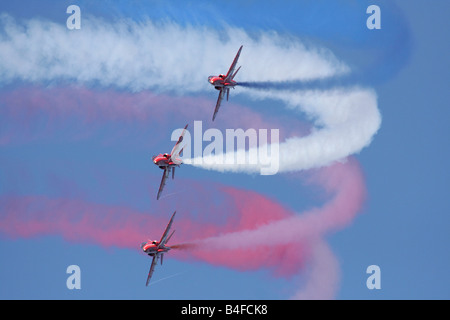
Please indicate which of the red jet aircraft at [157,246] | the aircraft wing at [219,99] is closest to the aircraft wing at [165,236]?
the red jet aircraft at [157,246]

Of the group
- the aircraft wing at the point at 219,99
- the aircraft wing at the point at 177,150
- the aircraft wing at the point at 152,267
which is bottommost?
the aircraft wing at the point at 152,267

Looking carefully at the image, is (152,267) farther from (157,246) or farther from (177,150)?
(177,150)

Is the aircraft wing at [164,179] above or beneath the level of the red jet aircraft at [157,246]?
above

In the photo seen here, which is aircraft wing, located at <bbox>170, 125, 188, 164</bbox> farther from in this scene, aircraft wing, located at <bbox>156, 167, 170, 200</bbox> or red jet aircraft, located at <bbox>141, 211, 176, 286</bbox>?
red jet aircraft, located at <bbox>141, 211, 176, 286</bbox>

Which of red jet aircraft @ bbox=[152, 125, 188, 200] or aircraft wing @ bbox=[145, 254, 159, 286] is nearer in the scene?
red jet aircraft @ bbox=[152, 125, 188, 200]

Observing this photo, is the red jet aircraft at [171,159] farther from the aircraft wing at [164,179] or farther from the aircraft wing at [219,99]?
the aircraft wing at [219,99]

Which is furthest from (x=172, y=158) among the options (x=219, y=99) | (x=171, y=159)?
(x=219, y=99)

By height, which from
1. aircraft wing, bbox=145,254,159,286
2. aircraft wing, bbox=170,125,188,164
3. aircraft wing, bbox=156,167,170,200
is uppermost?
aircraft wing, bbox=170,125,188,164

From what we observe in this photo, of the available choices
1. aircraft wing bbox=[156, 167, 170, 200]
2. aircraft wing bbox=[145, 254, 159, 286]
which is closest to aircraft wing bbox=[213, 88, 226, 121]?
aircraft wing bbox=[156, 167, 170, 200]

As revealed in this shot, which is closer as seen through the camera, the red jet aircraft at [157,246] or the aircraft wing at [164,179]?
the red jet aircraft at [157,246]

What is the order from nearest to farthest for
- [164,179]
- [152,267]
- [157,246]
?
[157,246], [152,267], [164,179]

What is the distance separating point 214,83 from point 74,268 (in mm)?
13380
